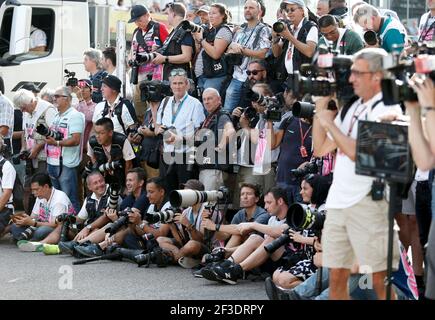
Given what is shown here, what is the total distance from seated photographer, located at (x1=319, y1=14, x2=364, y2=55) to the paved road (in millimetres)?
2377

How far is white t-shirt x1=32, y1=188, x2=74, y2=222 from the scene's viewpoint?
43.2 feet

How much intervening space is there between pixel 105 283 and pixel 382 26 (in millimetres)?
3601

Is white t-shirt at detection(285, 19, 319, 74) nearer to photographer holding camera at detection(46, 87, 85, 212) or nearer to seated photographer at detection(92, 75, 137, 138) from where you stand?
seated photographer at detection(92, 75, 137, 138)

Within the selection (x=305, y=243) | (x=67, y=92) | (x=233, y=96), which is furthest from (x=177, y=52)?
(x=305, y=243)

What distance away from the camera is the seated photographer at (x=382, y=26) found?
10.9m

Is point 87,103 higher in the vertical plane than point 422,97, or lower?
lower

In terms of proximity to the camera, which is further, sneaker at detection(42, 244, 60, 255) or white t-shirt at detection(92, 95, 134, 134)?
white t-shirt at detection(92, 95, 134, 134)

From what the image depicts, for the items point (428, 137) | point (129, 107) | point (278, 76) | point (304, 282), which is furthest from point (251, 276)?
point (428, 137)

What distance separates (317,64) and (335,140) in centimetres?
56

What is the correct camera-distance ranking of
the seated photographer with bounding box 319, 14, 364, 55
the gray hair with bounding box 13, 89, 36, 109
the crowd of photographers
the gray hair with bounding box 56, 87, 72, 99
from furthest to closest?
the gray hair with bounding box 13, 89, 36, 109 < the gray hair with bounding box 56, 87, 72, 99 < the seated photographer with bounding box 319, 14, 364, 55 < the crowd of photographers

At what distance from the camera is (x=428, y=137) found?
6.96 metres

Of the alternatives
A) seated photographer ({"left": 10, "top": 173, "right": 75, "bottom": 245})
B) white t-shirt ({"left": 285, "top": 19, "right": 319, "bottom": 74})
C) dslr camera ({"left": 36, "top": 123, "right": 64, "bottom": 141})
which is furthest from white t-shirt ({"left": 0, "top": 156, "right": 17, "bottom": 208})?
white t-shirt ({"left": 285, "top": 19, "right": 319, "bottom": 74})

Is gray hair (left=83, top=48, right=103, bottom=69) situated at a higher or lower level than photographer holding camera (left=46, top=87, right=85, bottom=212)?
higher
